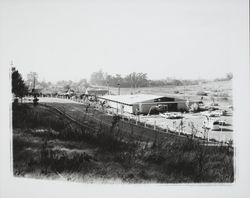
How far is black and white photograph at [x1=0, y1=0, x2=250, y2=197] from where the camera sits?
3.05 meters

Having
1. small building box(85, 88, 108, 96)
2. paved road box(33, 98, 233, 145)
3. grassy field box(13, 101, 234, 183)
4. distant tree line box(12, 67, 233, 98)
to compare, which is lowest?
grassy field box(13, 101, 234, 183)

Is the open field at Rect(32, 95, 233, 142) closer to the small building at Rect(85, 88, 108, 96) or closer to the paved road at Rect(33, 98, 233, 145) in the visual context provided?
the paved road at Rect(33, 98, 233, 145)

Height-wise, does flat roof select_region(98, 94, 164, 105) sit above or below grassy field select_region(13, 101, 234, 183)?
above

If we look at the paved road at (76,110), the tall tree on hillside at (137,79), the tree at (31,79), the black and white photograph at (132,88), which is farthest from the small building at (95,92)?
the tree at (31,79)

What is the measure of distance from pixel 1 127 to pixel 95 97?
0.95 m

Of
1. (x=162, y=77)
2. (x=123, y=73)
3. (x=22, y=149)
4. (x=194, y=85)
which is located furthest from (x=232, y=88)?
(x=22, y=149)

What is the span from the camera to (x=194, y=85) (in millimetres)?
3082

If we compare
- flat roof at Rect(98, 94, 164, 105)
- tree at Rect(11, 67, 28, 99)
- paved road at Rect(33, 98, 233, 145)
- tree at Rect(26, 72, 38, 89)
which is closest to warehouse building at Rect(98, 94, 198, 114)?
flat roof at Rect(98, 94, 164, 105)

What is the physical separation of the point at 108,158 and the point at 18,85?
111 cm

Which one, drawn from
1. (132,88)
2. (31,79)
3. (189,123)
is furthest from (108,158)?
(31,79)

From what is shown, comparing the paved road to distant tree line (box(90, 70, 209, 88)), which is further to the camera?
the paved road

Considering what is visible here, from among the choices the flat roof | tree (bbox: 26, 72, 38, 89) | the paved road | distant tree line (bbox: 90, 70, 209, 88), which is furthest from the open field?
tree (bbox: 26, 72, 38, 89)

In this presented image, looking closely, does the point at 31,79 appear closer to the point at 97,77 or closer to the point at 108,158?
the point at 97,77

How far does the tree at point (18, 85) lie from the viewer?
123 inches
